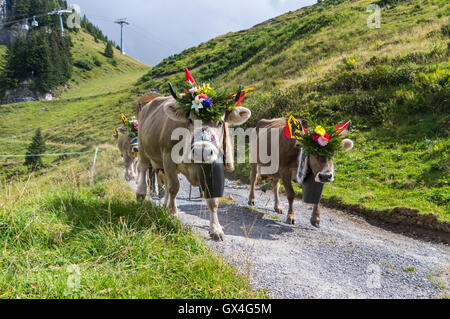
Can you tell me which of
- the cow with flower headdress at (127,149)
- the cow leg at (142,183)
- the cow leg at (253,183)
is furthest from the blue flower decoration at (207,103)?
the cow with flower headdress at (127,149)

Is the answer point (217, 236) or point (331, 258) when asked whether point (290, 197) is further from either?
point (217, 236)

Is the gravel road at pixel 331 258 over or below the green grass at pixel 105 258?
below

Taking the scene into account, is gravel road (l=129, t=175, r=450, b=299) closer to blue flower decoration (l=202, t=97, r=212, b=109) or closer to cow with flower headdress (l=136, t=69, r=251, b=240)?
cow with flower headdress (l=136, t=69, r=251, b=240)

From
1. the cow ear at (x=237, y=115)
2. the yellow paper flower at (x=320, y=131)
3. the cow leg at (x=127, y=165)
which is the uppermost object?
the cow ear at (x=237, y=115)

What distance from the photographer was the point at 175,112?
4637 mm

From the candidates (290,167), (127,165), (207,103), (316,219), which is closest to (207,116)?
(207,103)

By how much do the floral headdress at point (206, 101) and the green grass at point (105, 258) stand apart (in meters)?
1.52

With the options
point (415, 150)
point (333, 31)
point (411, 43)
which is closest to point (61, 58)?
point (333, 31)

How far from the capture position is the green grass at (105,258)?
2820 millimetres

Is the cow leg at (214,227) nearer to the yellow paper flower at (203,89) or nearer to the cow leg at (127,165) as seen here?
the yellow paper flower at (203,89)

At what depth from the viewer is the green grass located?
2.82 metres

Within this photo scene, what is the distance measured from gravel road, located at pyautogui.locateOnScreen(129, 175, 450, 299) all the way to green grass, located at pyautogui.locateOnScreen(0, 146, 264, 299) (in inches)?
17.8

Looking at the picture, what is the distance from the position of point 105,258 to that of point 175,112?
2.20 meters
